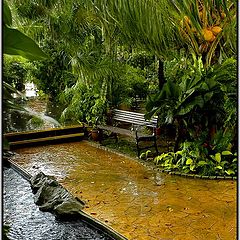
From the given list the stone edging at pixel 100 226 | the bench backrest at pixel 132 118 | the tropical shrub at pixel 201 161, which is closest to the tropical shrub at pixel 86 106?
the bench backrest at pixel 132 118

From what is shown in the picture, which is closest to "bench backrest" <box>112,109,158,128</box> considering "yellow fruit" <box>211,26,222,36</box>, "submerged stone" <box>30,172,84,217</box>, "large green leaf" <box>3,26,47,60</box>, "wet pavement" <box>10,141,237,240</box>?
"wet pavement" <box>10,141,237,240</box>

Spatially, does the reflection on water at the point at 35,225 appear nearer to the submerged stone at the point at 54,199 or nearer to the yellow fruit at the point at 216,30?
the submerged stone at the point at 54,199

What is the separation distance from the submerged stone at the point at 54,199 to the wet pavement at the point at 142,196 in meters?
0.12

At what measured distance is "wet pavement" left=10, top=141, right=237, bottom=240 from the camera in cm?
274

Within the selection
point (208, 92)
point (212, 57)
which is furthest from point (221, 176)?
point (212, 57)

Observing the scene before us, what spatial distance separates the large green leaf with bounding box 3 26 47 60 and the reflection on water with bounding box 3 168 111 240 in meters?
2.10

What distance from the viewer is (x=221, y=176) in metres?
3.91

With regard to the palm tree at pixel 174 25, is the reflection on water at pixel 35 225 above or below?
below

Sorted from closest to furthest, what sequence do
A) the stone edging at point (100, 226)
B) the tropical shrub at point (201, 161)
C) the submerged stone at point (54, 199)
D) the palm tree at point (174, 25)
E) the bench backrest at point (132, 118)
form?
the palm tree at point (174, 25) < the stone edging at point (100, 226) < the submerged stone at point (54, 199) < the tropical shrub at point (201, 161) < the bench backrest at point (132, 118)

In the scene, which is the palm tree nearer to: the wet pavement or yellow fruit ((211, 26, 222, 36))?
yellow fruit ((211, 26, 222, 36))

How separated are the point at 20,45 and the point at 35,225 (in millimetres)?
2618

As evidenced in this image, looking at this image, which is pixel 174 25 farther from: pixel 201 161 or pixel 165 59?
pixel 201 161

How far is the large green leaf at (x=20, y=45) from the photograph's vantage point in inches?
19.1

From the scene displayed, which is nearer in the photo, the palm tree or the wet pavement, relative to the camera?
the palm tree
